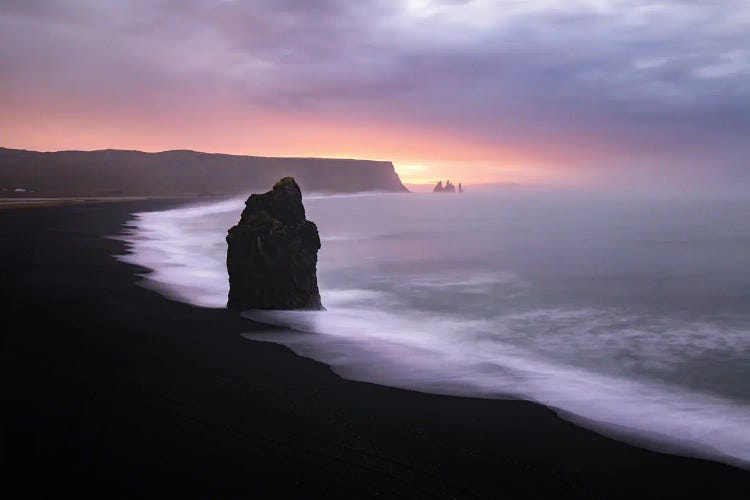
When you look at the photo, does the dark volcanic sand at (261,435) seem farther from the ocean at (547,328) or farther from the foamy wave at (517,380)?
the ocean at (547,328)

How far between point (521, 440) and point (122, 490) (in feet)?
16.0

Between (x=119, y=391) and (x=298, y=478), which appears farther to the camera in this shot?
(x=119, y=391)

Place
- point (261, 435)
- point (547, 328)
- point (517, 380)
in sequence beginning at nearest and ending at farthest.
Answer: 1. point (261, 435)
2. point (517, 380)
3. point (547, 328)

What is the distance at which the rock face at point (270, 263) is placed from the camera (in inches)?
583

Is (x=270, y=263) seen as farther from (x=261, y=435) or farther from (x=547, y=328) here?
(x=547, y=328)

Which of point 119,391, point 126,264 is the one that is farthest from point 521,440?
point 126,264

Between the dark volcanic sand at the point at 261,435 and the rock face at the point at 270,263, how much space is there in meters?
3.48

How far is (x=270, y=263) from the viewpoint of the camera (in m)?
14.9

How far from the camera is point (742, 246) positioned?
45781 millimetres

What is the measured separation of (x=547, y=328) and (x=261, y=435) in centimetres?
1206

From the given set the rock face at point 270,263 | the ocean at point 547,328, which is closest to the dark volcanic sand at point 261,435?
the ocean at point 547,328

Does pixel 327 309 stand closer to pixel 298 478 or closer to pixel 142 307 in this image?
pixel 142 307

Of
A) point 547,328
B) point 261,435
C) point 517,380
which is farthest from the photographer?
point 547,328

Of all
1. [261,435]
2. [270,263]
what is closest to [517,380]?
[261,435]
